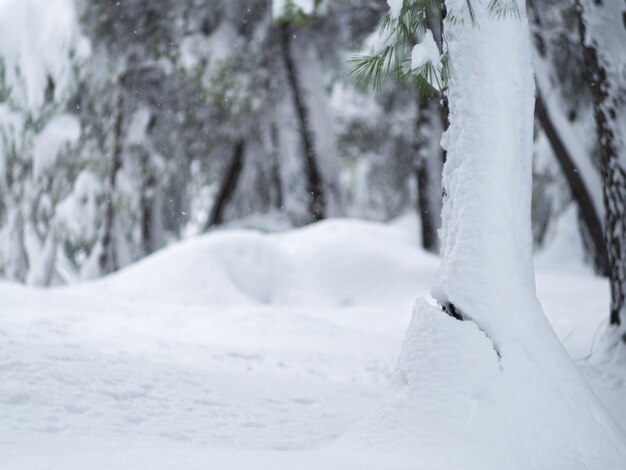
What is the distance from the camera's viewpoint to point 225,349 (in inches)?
219

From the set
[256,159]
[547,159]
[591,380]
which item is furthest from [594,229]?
[256,159]

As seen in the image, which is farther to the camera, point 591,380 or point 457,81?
point 591,380

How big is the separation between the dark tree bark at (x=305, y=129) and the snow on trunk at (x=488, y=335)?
6.91 metres

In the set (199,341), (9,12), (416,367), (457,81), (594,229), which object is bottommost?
(199,341)

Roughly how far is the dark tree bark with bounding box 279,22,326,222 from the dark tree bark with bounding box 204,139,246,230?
4.63 metres

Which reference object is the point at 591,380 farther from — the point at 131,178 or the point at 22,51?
the point at 131,178

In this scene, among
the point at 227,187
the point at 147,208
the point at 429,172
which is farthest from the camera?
the point at 227,187

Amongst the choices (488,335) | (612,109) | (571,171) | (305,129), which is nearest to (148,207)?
(305,129)

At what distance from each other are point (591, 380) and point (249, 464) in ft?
9.50

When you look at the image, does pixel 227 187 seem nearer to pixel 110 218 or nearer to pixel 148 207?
pixel 148 207

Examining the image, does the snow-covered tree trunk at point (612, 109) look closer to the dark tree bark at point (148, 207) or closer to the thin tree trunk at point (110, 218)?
the thin tree trunk at point (110, 218)

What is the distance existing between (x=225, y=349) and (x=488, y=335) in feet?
9.17

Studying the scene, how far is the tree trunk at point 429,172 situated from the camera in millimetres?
10109

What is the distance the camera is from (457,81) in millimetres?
3500
